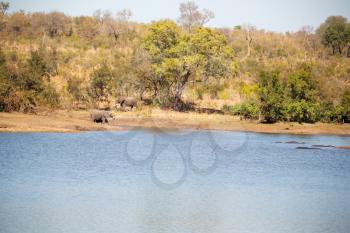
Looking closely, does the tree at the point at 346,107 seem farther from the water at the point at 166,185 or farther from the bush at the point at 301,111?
the water at the point at 166,185

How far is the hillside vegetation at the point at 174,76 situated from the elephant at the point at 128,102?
117 cm

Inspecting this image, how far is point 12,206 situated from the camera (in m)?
17.7

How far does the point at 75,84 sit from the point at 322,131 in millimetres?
18750

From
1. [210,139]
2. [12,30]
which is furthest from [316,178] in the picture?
[12,30]

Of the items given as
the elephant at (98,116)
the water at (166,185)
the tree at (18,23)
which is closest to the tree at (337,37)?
the tree at (18,23)

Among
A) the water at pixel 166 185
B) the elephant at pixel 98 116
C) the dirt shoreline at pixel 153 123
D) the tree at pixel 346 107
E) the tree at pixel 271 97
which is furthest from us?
the tree at pixel 346 107

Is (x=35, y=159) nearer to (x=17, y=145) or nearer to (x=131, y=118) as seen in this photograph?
(x=17, y=145)

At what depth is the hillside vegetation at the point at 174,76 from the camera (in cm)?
4203

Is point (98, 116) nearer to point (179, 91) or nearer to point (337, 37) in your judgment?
point (179, 91)

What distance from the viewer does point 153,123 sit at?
4144 cm

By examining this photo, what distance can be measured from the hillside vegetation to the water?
7893mm

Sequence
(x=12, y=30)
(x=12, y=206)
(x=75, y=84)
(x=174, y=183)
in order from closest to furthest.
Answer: (x=12, y=206), (x=174, y=183), (x=75, y=84), (x=12, y=30)

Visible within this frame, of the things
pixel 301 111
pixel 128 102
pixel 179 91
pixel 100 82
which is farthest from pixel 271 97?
pixel 100 82

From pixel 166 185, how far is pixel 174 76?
26.7 metres
